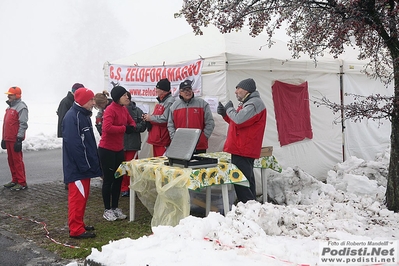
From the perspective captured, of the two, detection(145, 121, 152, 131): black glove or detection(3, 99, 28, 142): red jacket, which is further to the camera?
detection(3, 99, 28, 142): red jacket

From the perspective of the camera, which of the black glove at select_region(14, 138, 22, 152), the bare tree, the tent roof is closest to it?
the bare tree

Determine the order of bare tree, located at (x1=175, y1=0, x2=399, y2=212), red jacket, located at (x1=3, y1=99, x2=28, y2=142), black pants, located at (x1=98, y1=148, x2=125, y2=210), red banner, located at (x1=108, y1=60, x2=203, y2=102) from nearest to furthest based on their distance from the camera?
1. bare tree, located at (x1=175, y1=0, x2=399, y2=212)
2. black pants, located at (x1=98, y1=148, x2=125, y2=210)
3. red banner, located at (x1=108, y1=60, x2=203, y2=102)
4. red jacket, located at (x1=3, y1=99, x2=28, y2=142)

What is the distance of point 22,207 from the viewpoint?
→ 26.0 feet

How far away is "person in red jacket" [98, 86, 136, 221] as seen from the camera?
6.77 meters

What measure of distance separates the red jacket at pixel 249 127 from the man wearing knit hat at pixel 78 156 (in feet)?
6.20

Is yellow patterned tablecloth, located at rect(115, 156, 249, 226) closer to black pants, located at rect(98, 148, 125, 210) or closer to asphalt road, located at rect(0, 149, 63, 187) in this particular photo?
black pants, located at rect(98, 148, 125, 210)

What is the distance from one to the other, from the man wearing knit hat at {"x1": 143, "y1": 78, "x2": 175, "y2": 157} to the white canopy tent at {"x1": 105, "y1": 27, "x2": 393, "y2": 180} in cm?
77

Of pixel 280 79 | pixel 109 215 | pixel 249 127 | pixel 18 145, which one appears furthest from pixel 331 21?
pixel 18 145

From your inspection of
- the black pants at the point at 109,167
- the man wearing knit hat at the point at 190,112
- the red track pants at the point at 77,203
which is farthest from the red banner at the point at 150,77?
the red track pants at the point at 77,203

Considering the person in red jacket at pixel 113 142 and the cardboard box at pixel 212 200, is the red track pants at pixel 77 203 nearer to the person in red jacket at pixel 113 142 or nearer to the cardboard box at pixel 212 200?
the person in red jacket at pixel 113 142

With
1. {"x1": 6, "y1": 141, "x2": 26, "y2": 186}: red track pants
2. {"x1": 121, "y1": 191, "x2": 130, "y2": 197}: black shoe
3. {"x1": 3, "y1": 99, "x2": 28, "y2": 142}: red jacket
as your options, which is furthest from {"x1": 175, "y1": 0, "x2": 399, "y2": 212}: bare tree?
{"x1": 6, "y1": 141, "x2": 26, "y2": 186}: red track pants

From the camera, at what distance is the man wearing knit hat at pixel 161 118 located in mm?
7992

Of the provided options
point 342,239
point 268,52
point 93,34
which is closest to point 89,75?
point 93,34

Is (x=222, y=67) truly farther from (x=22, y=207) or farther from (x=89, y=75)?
(x=89, y=75)
